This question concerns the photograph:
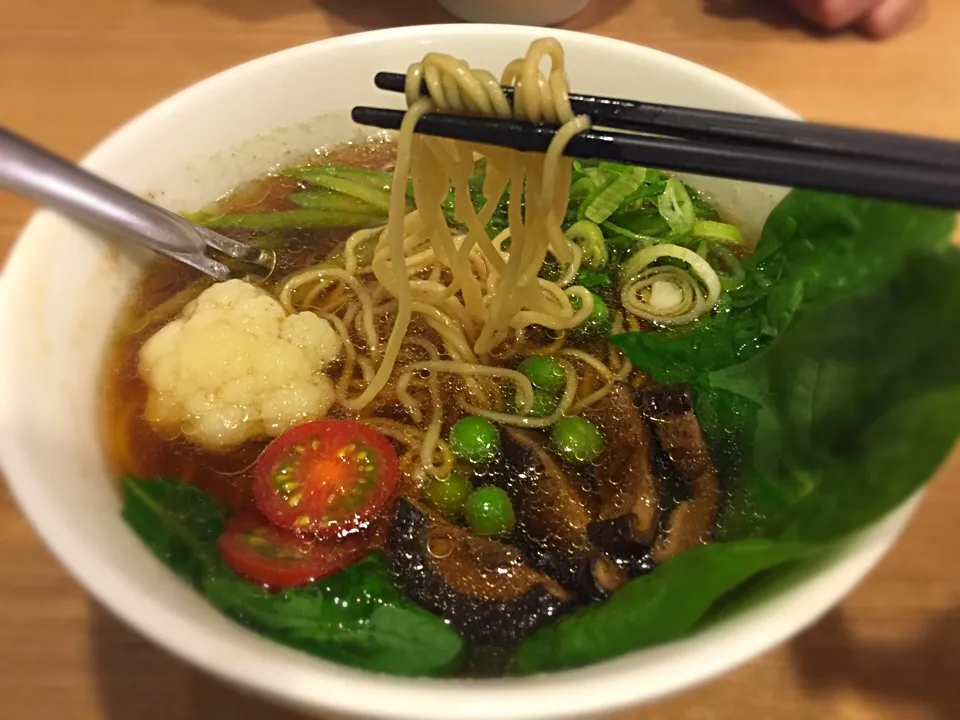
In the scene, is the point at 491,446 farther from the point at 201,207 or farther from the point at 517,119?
the point at 201,207

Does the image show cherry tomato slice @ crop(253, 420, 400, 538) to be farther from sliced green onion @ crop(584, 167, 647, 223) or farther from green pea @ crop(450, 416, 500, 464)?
sliced green onion @ crop(584, 167, 647, 223)

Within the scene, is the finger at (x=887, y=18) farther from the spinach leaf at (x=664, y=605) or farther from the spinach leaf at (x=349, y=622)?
the spinach leaf at (x=349, y=622)

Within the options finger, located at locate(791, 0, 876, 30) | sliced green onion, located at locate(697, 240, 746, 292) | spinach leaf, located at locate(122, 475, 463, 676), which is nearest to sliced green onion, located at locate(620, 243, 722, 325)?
sliced green onion, located at locate(697, 240, 746, 292)

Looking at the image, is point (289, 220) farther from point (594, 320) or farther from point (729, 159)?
point (729, 159)

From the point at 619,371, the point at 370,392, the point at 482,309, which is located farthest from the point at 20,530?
the point at 619,371

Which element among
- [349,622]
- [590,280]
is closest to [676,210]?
[590,280]

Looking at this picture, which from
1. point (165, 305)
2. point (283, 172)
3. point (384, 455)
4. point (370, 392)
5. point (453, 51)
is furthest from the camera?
point (283, 172)
